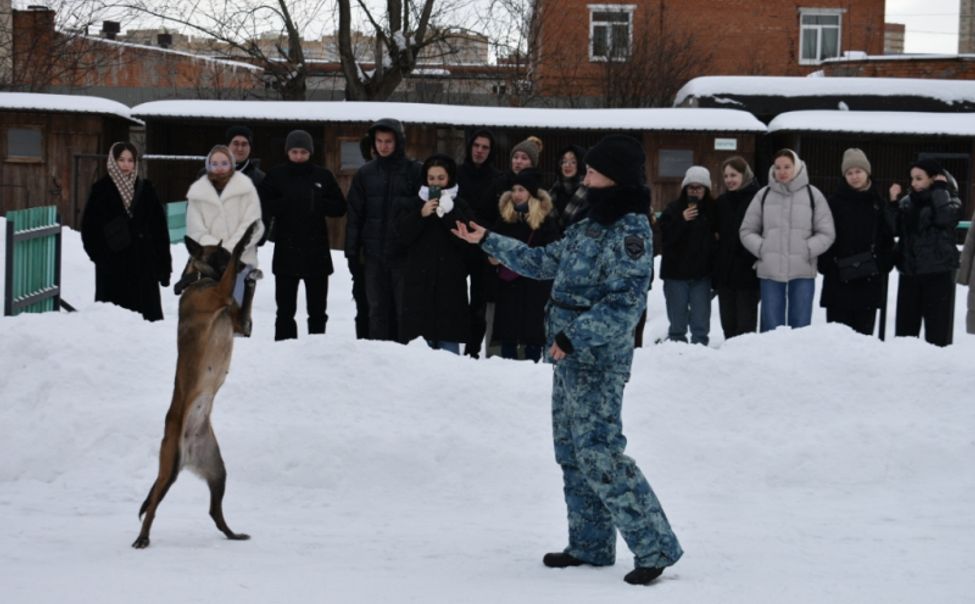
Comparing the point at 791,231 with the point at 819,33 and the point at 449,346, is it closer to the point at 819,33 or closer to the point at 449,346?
the point at 449,346

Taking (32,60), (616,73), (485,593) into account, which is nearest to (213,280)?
(485,593)

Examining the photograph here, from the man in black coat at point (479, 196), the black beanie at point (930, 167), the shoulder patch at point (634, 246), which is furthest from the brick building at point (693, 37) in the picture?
the shoulder patch at point (634, 246)

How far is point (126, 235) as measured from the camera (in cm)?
987

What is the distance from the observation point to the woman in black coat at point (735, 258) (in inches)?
414

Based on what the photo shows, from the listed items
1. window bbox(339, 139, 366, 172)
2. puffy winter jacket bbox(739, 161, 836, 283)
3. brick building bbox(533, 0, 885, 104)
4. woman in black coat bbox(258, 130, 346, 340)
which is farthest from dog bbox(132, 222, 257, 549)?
brick building bbox(533, 0, 885, 104)

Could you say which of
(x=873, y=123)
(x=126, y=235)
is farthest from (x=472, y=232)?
(x=873, y=123)

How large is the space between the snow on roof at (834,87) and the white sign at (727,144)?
10.2 feet

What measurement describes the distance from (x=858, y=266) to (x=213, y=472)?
Answer: 6.14m

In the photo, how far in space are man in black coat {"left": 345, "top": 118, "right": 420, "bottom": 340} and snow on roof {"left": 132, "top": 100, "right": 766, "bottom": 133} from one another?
11.4 metres

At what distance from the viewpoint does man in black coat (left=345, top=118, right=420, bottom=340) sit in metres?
9.65

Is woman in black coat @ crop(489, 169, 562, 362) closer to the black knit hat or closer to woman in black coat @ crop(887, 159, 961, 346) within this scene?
the black knit hat

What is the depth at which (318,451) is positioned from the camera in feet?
24.8

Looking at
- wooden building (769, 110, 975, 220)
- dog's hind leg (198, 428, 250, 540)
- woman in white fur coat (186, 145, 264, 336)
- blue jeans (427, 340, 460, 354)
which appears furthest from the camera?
wooden building (769, 110, 975, 220)

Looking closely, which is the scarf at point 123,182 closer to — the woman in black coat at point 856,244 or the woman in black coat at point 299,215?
the woman in black coat at point 299,215
